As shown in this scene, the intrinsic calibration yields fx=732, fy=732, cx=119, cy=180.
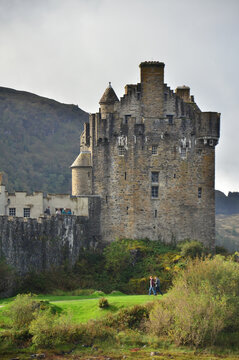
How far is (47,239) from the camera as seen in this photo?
5941cm

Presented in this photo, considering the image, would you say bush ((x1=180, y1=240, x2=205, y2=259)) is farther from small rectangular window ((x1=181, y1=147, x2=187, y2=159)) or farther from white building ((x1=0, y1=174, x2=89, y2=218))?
white building ((x1=0, y1=174, x2=89, y2=218))

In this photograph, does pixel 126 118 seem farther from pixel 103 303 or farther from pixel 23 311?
pixel 23 311

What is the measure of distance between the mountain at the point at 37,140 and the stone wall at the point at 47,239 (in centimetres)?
5576

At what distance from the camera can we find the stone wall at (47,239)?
54.4 metres

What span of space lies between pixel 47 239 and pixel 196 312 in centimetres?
1827

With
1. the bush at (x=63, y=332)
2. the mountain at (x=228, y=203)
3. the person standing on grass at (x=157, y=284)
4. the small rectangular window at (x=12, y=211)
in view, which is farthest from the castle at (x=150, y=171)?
the mountain at (x=228, y=203)

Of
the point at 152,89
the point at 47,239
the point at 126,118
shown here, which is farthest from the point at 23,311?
the point at 152,89

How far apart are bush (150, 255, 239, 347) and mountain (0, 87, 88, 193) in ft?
252

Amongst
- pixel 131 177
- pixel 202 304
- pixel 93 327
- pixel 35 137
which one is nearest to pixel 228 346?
pixel 202 304

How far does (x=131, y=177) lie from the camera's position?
67.0m

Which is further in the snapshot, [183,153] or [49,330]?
[183,153]

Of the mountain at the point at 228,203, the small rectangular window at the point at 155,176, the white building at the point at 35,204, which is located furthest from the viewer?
the mountain at the point at 228,203

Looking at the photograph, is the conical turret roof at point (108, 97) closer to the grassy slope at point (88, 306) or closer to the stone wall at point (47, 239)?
the stone wall at point (47, 239)

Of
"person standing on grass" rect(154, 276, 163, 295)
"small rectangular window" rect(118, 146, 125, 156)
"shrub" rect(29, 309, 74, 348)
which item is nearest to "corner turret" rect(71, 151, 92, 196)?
"small rectangular window" rect(118, 146, 125, 156)
